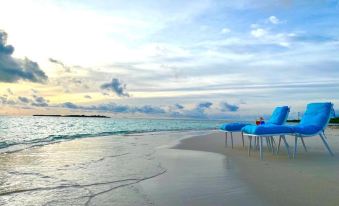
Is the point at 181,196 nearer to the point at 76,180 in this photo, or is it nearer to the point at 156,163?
the point at 76,180

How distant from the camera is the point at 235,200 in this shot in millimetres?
4547

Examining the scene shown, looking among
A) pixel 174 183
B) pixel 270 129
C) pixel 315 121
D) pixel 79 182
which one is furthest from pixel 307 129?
pixel 79 182

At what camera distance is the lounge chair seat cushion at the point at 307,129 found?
877 cm

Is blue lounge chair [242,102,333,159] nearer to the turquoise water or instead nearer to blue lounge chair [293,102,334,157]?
blue lounge chair [293,102,334,157]

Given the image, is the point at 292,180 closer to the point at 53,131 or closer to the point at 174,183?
the point at 174,183

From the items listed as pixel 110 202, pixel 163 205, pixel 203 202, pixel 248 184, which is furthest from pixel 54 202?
pixel 248 184

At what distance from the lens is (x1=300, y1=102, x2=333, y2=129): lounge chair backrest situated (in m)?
9.19

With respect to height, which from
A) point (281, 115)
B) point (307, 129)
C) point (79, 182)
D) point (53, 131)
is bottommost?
point (53, 131)

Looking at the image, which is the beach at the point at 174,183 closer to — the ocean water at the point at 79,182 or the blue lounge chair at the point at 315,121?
the ocean water at the point at 79,182

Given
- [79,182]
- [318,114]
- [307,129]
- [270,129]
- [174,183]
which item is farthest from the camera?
[318,114]

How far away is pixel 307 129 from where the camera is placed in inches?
349

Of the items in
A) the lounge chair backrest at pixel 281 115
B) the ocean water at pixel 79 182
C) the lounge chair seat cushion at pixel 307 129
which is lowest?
the ocean water at pixel 79 182

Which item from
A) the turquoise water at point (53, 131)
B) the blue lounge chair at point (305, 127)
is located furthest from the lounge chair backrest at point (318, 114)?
the turquoise water at point (53, 131)

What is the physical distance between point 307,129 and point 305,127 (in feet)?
0.21
